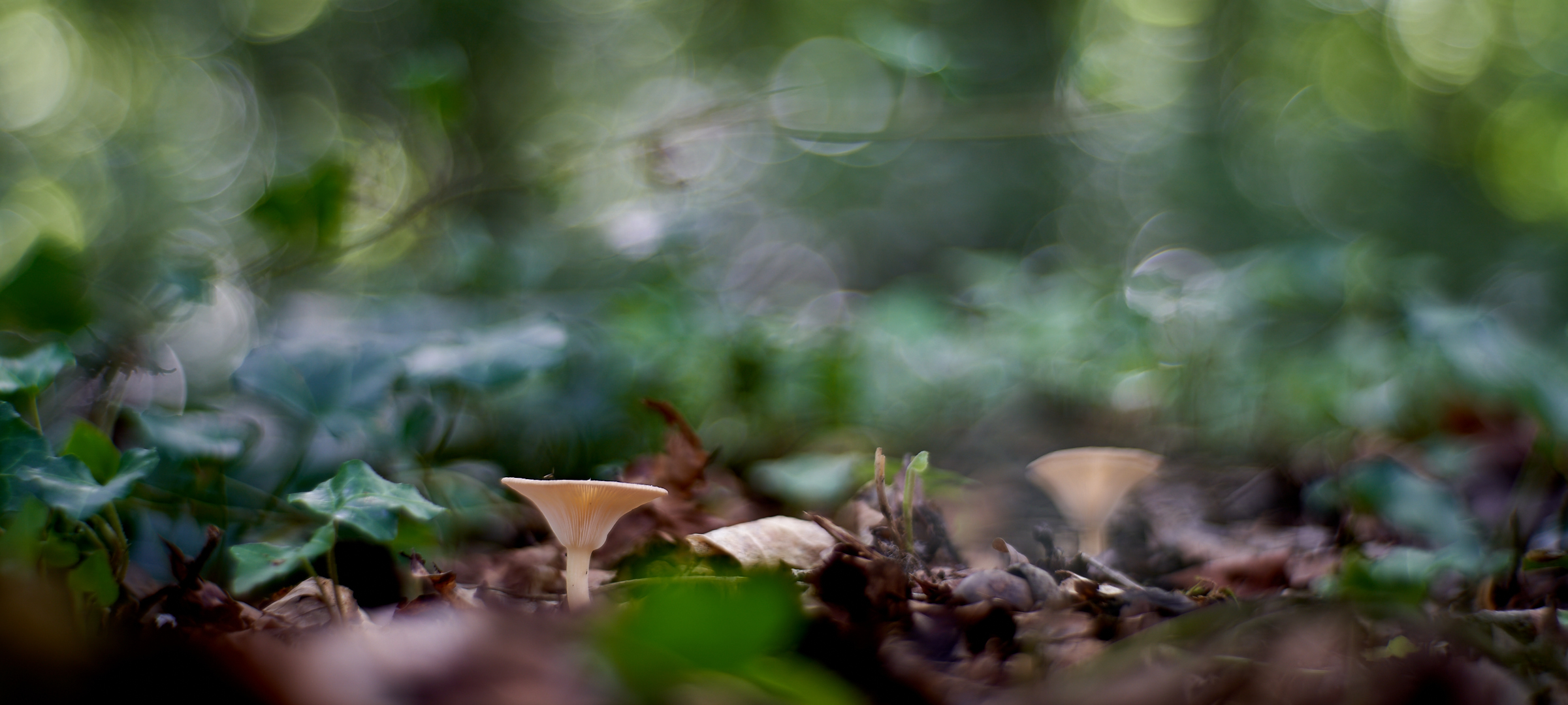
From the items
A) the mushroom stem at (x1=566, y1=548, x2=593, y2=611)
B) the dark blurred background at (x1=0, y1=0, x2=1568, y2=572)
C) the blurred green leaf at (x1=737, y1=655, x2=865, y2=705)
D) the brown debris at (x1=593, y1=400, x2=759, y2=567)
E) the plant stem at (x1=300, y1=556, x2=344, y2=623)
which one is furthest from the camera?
the dark blurred background at (x1=0, y1=0, x2=1568, y2=572)

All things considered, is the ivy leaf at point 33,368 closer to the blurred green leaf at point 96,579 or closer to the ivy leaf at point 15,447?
the ivy leaf at point 15,447

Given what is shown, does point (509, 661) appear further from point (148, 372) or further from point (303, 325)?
point (303, 325)

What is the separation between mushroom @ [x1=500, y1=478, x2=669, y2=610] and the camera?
0.93m

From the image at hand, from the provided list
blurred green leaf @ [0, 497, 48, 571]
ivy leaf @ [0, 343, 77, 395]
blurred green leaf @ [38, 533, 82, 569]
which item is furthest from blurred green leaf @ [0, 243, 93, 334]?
blurred green leaf @ [0, 497, 48, 571]

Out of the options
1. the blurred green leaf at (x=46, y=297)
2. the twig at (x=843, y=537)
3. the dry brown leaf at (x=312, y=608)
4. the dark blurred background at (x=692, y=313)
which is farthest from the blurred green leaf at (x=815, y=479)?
the blurred green leaf at (x=46, y=297)

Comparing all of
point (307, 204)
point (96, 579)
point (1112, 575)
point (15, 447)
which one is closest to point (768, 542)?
point (1112, 575)

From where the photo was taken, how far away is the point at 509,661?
522 mm

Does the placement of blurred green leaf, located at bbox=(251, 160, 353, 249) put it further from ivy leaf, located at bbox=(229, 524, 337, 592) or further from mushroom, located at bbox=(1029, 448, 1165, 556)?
mushroom, located at bbox=(1029, 448, 1165, 556)

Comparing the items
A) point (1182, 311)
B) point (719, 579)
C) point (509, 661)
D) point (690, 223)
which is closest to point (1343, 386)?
point (1182, 311)

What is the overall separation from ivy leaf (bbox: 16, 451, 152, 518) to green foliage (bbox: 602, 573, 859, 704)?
784 millimetres

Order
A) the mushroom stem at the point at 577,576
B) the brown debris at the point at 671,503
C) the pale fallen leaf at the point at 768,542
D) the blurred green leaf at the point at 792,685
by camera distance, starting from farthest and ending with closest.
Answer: the brown debris at the point at 671,503, the pale fallen leaf at the point at 768,542, the mushroom stem at the point at 577,576, the blurred green leaf at the point at 792,685

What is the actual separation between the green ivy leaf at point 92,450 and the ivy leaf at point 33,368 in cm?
10

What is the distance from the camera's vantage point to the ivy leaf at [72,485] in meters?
0.89

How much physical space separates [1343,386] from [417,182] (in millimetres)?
5576
